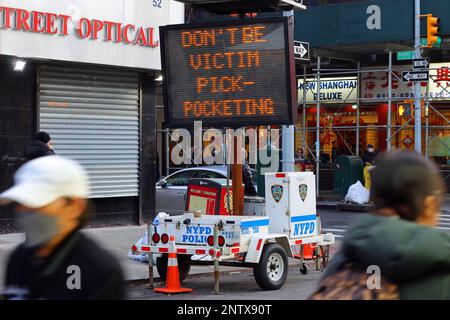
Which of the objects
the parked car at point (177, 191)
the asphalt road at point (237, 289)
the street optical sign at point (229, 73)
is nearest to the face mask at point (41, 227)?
the asphalt road at point (237, 289)

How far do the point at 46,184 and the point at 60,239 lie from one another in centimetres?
22

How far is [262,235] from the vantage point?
1088 centimetres

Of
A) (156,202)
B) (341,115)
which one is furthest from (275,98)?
(341,115)

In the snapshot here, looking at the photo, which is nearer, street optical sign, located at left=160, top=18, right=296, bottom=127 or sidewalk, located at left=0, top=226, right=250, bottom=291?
street optical sign, located at left=160, top=18, right=296, bottom=127

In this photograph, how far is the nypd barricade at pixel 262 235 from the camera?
10.5 meters

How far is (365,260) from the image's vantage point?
2.86 meters

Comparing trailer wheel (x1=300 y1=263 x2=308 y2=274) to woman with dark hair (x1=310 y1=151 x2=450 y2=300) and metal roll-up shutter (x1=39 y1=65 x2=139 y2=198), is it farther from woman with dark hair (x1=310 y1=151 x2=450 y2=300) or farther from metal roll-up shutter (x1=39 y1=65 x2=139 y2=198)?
woman with dark hair (x1=310 y1=151 x2=450 y2=300)

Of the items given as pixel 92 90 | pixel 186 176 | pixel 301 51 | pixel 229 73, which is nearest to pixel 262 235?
pixel 229 73

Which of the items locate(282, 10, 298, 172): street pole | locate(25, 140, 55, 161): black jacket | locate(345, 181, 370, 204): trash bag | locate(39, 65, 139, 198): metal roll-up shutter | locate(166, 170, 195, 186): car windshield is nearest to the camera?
locate(25, 140, 55, 161): black jacket

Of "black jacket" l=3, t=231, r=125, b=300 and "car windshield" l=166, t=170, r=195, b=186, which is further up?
"black jacket" l=3, t=231, r=125, b=300

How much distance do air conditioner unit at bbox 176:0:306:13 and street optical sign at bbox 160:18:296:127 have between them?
1076mm

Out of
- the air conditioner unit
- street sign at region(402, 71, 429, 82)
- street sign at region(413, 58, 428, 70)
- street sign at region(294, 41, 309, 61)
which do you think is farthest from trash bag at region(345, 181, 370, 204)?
the air conditioner unit

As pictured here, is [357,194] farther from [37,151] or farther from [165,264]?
[37,151]

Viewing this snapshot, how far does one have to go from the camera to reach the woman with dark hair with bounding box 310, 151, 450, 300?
2.78m
